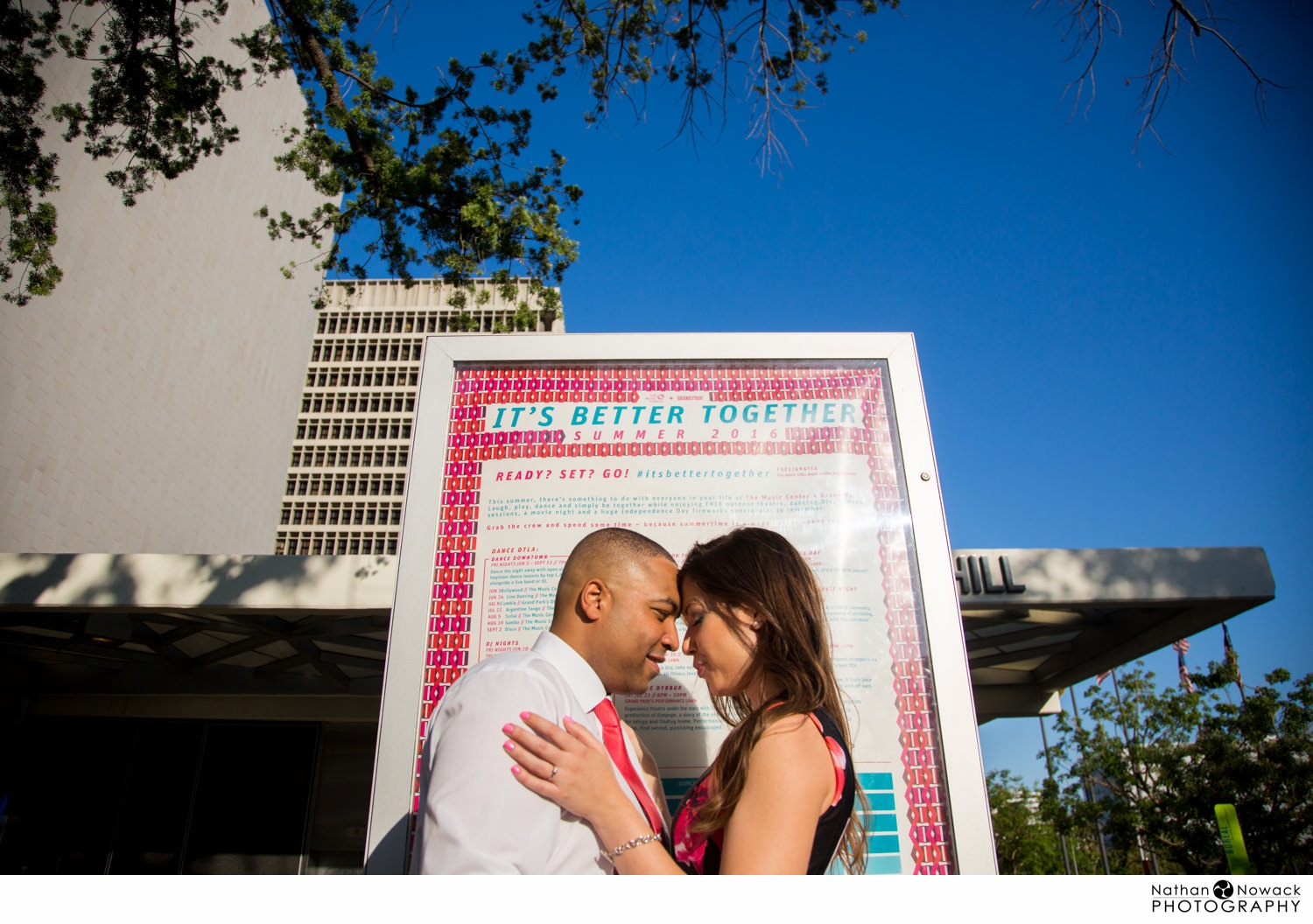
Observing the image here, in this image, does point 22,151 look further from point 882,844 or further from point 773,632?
point 882,844

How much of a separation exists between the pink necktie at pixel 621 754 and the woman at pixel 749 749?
81mm

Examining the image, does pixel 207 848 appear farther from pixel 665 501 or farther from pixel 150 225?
pixel 150 225

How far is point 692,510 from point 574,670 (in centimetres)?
68

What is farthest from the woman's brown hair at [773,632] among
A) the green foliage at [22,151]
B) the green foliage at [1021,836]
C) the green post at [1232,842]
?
the green foliage at [1021,836]

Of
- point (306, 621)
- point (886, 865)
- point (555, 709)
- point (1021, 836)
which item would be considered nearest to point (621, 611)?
point (555, 709)

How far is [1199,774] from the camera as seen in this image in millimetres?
18234

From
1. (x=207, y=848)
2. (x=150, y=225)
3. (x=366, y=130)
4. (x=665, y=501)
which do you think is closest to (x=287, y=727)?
(x=207, y=848)

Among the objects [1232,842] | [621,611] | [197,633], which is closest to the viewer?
[621,611]

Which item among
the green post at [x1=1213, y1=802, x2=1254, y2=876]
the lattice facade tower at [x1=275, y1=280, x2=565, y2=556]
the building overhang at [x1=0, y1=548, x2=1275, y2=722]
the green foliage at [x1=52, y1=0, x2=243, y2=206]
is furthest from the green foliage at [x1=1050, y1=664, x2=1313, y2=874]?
the lattice facade tower at [x1=275, y1=280, x2=565, y2=556]

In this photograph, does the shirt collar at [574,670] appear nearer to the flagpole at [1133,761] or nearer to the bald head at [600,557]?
the bald head at [600,557]

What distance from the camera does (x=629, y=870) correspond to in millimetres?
1793

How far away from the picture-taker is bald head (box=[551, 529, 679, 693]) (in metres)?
2.21

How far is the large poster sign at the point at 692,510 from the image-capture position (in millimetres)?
2264
